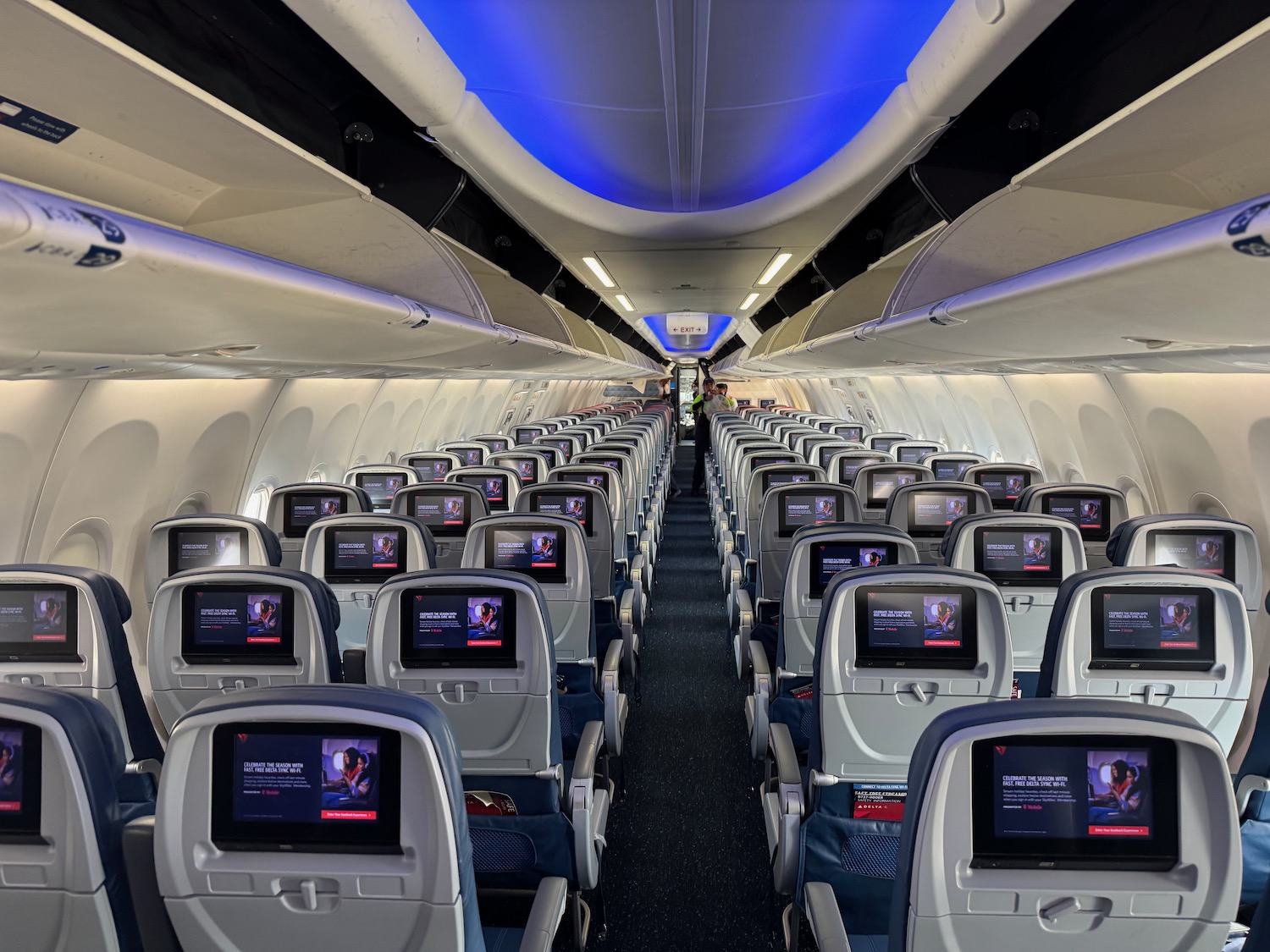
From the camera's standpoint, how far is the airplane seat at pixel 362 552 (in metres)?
4.81

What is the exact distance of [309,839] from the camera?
1.86 m

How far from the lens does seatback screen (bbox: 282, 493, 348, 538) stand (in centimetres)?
681

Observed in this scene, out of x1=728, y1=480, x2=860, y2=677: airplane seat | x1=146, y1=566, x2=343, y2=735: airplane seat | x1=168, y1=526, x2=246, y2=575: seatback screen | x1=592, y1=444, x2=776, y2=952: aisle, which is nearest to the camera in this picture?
x1=146, y1=566, x2=343, y2=735: airplane seat

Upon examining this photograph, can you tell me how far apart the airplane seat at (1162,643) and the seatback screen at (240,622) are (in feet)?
9.34

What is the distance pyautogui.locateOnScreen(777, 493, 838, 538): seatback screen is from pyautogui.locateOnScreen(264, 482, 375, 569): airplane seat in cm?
327

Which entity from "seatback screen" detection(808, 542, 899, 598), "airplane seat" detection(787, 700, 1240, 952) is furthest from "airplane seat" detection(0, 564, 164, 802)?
"seatback screen" detection(808, 542, 899, 598)

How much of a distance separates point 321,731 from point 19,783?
2.14 feet

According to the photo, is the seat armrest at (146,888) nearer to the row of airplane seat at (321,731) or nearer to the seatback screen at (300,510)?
the row of airplane seat at (321,731)

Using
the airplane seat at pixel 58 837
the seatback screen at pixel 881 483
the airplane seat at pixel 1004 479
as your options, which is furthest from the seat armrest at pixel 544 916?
the airplane seat at pixel 1004 479

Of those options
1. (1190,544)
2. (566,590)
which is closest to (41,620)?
(566,590)

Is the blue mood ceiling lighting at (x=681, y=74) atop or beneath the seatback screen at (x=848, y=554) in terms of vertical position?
atop

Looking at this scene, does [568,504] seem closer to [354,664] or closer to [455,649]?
[354,664]

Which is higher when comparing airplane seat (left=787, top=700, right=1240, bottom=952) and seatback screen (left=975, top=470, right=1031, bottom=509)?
seatback screen (left=975, top=470, right=1031, bottom=509)

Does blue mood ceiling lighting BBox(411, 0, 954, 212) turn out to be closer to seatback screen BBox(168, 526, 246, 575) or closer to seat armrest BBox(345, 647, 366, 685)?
seat armrest BBox(345, 647, 366, 685)
